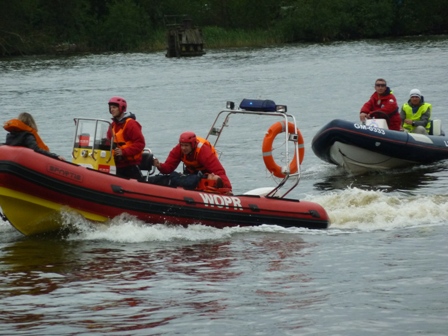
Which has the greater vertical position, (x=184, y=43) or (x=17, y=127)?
(x=17, y=127)

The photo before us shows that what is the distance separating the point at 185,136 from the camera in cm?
1140

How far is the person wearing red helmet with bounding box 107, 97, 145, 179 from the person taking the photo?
11.4 metres

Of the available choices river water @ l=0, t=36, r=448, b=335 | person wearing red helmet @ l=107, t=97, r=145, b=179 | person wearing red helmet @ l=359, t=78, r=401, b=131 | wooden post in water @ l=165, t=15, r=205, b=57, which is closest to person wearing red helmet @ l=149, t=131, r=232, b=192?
person wearing red helmet @ l=107, t=97, r=145, b=179

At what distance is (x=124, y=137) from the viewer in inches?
450

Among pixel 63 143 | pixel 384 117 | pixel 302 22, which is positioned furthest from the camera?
pixel 302 22

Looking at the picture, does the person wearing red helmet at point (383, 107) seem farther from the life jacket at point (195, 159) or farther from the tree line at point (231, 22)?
the tree line at point (231, 22)

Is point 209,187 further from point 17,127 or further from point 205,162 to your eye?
point 17,127

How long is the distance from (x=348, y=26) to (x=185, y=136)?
217ft

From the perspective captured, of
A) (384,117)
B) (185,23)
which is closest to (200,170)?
(384,117)

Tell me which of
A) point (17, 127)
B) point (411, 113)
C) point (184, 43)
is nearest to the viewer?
point (17, 127)

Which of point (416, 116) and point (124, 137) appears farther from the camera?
point (416, 116)

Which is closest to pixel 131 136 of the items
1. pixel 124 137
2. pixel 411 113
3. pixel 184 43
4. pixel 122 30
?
pixel 124 137

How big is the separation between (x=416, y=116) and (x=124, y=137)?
303 inches

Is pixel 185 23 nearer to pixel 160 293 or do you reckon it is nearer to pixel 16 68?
pixel 16 68
